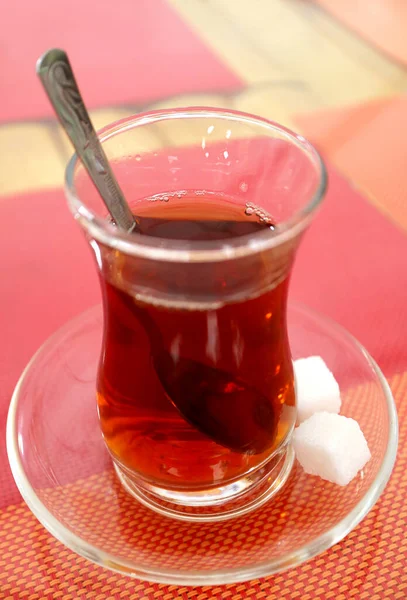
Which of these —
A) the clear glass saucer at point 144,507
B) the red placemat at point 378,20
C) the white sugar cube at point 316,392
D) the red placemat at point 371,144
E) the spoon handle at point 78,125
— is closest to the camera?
the spoon handle at point 78,125

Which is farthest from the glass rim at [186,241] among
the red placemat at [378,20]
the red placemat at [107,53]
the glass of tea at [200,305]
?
the red placemat at [378,20]

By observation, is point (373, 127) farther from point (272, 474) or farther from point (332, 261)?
point (272, 474)

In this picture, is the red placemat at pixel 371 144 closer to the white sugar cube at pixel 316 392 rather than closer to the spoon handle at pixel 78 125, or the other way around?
the white sugar cube at pixel 316 392

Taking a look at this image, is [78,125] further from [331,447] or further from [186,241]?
[331,447]

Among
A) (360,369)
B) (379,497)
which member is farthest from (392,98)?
(379,497)

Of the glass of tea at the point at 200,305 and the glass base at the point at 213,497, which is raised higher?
the glass of tea at the point at 200,305

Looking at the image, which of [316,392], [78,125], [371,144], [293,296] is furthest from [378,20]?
[78,125]
